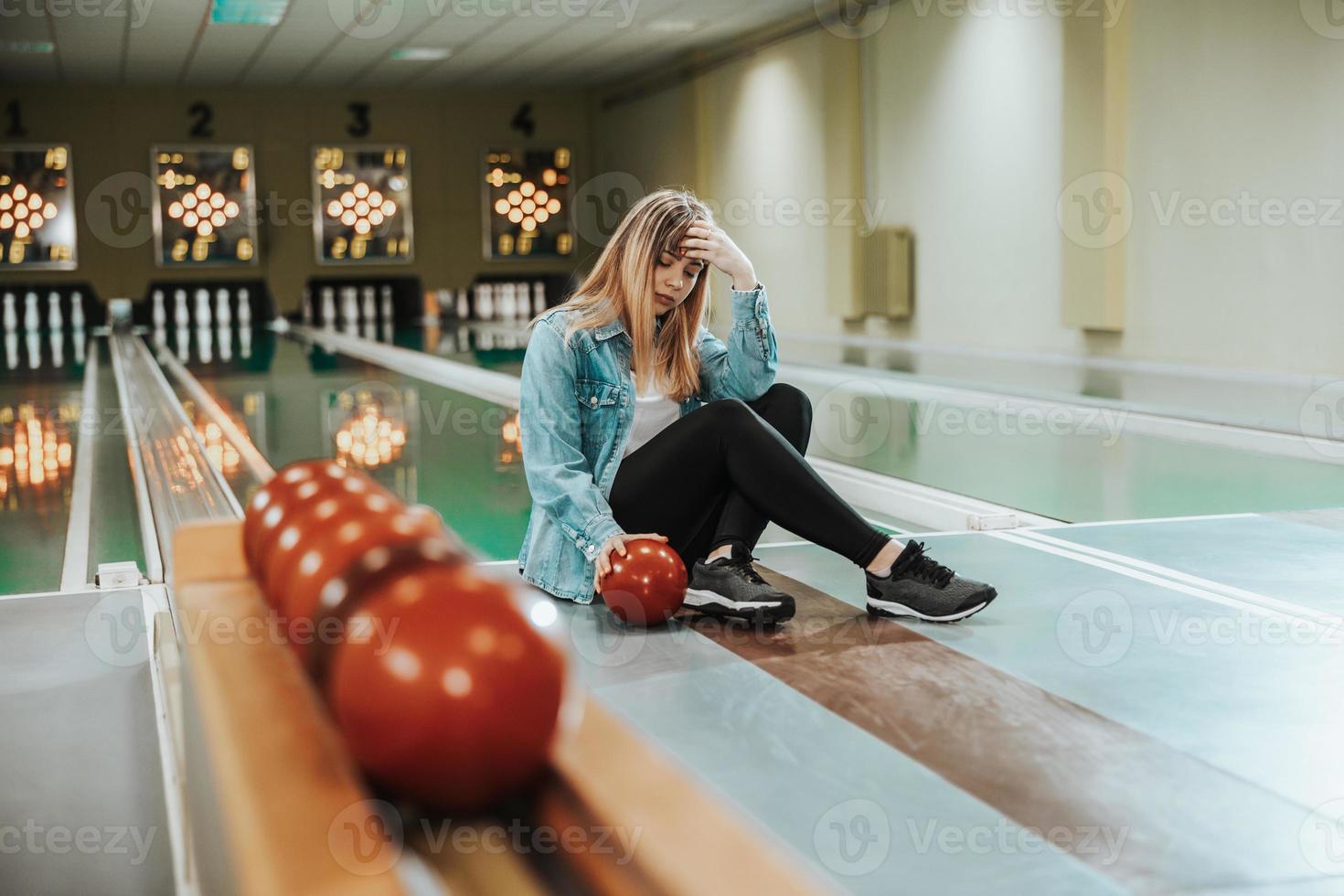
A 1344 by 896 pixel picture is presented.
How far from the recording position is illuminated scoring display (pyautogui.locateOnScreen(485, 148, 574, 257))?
56.2ft

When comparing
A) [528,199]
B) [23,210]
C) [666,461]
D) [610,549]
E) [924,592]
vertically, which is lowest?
[924,592]

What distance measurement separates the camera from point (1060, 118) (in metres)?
8.89

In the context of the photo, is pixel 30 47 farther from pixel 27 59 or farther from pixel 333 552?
pixel 333 552

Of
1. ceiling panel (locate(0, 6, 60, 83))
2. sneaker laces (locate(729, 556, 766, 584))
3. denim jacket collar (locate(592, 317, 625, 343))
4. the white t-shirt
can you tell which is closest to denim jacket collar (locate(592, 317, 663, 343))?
denim jacket collar (locate(592, 317, 625, 343))

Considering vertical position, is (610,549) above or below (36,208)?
below

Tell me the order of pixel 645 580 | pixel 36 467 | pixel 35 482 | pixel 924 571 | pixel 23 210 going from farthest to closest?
1. pixel 23 210
2. pixel 36 467
3. pixel 35 482
4. pixel 924 571
5. pixel 645 580

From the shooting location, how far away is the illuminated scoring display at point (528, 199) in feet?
56.2

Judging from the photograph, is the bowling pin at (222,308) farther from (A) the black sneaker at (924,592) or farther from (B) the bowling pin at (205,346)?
(A) the black sneaker at (924,592)

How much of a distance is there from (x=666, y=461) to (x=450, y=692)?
1736 mm

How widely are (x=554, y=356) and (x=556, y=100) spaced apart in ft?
50.0

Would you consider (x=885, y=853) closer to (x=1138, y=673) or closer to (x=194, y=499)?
(x=1138, y=673)

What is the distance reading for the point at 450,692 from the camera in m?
0.89

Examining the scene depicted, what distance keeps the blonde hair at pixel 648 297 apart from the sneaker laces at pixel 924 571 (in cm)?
57

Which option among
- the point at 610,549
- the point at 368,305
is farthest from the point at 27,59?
the point at 610,549
